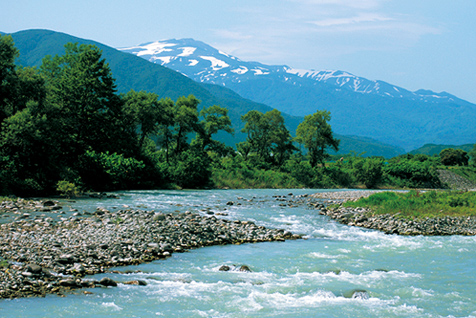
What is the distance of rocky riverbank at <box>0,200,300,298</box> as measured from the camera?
11375mm

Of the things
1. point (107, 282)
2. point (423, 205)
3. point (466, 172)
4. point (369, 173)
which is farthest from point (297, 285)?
point (466, 172)

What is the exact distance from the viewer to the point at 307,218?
86.0 feet

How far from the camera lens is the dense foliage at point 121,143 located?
32.9 meters

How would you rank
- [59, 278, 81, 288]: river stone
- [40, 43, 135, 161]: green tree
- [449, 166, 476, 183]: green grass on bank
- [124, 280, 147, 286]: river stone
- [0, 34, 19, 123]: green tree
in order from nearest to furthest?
[59, 278, 81, 288]: river stone, [124, 280, 147, 286]: river stone, [0, 34, 19, 123]: green tree, [40, 43, 135, 161]: green tree, [449, 166, 476, 183]: green grass on bank

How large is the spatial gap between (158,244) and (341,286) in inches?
281

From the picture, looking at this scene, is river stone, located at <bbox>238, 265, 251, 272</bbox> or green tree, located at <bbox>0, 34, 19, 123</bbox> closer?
river stone, located at <bbox>238, 265, 251, 272</bbox>

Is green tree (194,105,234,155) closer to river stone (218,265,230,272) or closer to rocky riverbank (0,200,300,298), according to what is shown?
rocky riverbank (0,200,300,298)

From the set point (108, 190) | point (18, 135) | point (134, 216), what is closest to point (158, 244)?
point (134, 216)

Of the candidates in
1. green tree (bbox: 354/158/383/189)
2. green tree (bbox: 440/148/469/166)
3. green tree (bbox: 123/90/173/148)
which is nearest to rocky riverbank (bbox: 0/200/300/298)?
green tree (bbox: 123/90/173/148)

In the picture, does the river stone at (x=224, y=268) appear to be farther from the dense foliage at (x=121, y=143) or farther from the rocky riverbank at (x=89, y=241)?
the dense foliage at (x=121, y=143)

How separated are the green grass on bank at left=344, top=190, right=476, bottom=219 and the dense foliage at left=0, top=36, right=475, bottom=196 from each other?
22.8 metres

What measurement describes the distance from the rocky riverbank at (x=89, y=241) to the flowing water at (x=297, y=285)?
2.09 ft

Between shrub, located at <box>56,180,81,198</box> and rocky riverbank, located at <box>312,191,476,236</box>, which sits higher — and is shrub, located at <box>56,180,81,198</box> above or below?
below

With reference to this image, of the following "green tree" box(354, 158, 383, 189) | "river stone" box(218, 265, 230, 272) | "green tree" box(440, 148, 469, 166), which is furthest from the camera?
"green tree" box(440, 148, 469, 166)
